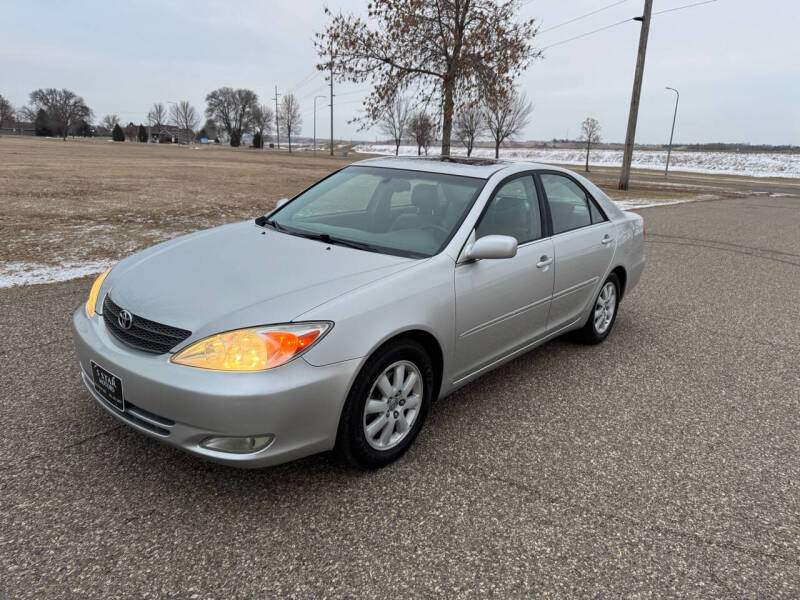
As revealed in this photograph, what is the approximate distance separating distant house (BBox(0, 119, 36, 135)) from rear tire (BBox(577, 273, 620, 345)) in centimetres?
11836

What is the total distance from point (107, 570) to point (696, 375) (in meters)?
4.00

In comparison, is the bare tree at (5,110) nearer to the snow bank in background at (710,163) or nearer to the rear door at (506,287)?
the snow bank in background at (710,163)

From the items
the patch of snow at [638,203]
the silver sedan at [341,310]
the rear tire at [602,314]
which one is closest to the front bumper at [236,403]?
the silver sedan at [341,310]

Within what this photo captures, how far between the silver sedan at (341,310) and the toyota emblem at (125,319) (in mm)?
11

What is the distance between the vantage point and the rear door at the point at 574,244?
13.1 feet

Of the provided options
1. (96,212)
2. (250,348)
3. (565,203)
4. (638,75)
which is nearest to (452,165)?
(565,203)

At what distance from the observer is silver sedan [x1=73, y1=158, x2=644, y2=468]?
2.35 metres

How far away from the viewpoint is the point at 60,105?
9925cm

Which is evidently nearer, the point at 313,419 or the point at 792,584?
the point at 792,584

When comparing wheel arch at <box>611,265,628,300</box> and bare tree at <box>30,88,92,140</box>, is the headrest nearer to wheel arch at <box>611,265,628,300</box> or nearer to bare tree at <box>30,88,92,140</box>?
wheel arch at <box>611,265,628,300</box>

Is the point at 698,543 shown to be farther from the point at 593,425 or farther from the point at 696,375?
the point at 696,375

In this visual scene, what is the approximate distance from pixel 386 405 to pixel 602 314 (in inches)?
107

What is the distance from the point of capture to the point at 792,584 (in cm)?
221

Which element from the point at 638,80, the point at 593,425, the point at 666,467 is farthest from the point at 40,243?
the point at 638,80
